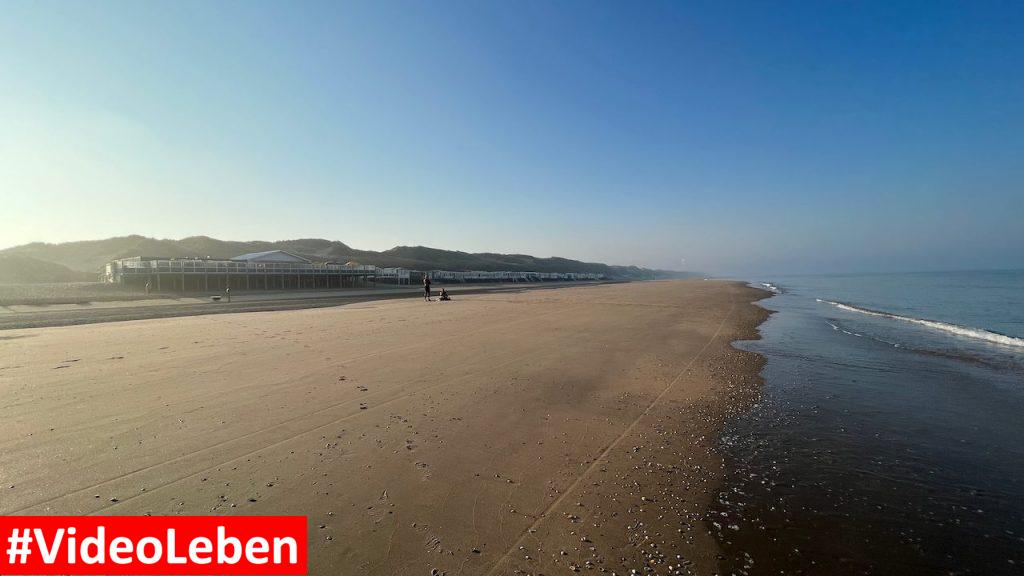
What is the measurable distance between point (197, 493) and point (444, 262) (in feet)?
555

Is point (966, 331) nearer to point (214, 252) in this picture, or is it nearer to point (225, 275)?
point (225, 275)

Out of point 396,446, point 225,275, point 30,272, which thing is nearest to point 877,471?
point 396,446

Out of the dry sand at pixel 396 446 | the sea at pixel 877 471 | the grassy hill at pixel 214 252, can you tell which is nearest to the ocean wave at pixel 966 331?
the sea at pixel 877 471

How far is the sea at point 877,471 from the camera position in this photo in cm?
345

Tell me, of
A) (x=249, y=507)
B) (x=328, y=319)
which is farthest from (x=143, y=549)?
(x=328, y=319)

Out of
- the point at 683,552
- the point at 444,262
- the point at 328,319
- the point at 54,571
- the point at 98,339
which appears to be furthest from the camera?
the point at 444,262

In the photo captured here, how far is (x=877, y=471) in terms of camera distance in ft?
16.3

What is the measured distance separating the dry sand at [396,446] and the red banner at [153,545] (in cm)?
14

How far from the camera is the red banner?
10.4ft

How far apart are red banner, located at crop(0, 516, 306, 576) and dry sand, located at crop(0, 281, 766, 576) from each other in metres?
0.14

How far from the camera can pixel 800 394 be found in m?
8.16

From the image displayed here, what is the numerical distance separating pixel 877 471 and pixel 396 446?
6.14 meters

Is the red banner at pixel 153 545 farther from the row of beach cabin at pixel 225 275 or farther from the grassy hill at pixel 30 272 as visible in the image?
the grassy hill at pixel 30 272

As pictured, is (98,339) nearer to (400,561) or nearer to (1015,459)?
(400,561)
